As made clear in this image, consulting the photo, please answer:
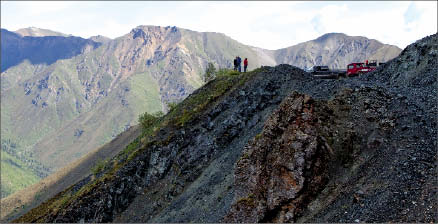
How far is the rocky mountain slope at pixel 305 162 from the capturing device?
1947cm

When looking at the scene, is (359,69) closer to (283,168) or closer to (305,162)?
(305,162)

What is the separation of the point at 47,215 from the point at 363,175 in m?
38.5

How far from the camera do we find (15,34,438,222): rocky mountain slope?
19.5 m

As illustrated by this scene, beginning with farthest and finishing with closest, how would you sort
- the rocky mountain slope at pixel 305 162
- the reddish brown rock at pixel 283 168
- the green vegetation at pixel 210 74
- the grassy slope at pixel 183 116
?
the green vegetation at pixel 210 74 < the grassy slope at pixel 183 116 < the reddish brown rock at pixel 283 168 < the rocky mountain slope at pixel 305 162

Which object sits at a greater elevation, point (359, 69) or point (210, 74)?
point (359, 69)

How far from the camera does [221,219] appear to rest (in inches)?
1013

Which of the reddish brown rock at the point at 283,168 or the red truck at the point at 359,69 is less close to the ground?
the red truck at the point at 359,69

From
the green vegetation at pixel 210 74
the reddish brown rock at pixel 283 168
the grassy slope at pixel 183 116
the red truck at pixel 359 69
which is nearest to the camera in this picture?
the reddish brown rock at pixel 283 168

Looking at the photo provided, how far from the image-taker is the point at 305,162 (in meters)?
21.5

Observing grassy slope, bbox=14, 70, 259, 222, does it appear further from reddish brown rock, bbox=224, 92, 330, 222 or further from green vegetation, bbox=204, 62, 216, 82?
reddish brown rock, bbox=224, 92, 330, 222

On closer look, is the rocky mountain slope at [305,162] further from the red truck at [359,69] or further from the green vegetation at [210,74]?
the green vegetation at [210,74]

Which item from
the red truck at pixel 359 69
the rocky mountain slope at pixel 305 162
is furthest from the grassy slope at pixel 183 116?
the red truck at pixel 359 69

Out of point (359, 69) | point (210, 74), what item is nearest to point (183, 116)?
point (210, 74)

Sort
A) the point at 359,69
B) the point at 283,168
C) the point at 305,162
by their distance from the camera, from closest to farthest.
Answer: the point at 305,162, the point at 283,168, the point at 359,69
